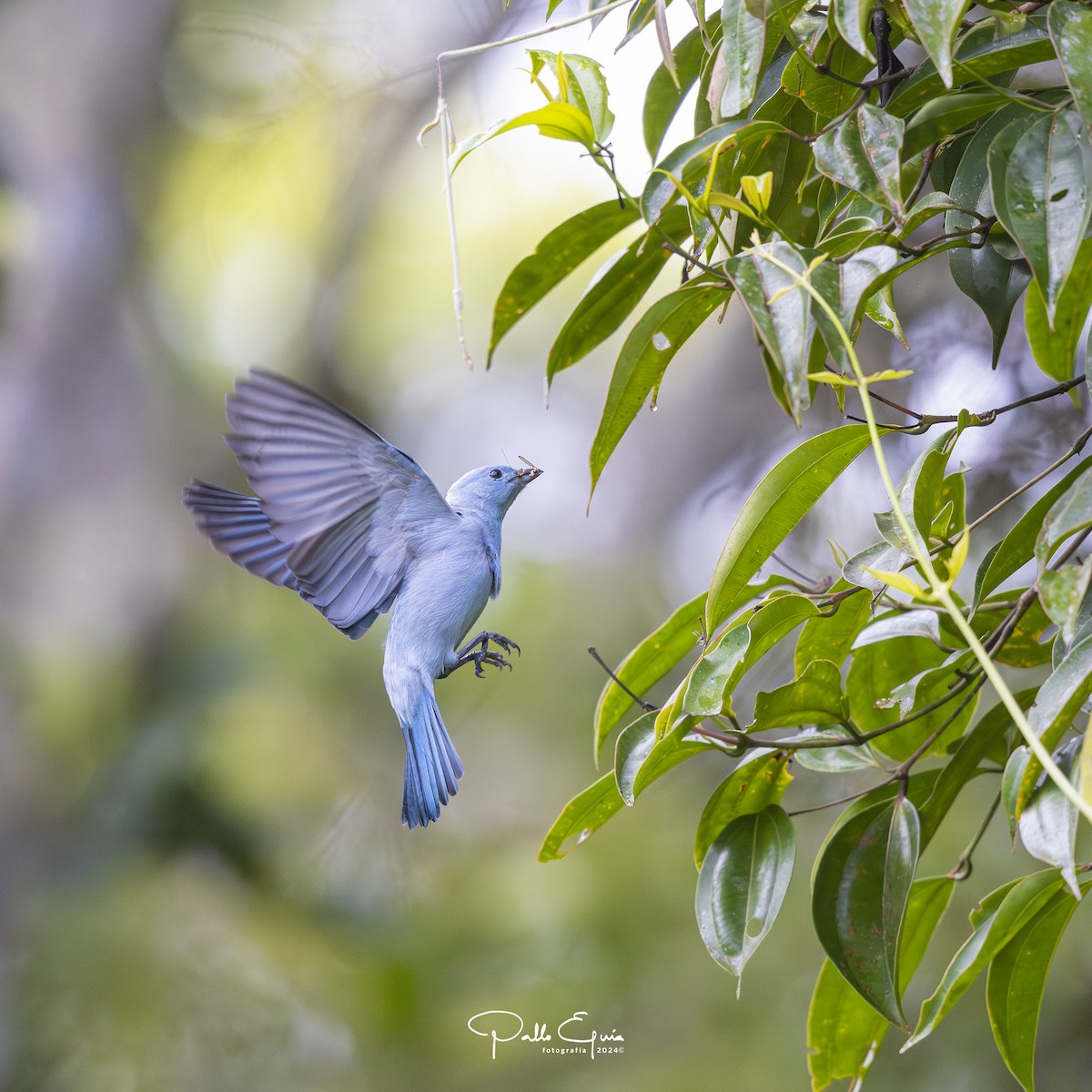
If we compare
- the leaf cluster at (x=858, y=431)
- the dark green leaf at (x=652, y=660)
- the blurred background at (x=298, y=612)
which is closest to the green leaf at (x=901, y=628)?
the leaf cluster at (x=858, y=431)

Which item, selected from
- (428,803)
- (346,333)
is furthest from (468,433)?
(428,803)

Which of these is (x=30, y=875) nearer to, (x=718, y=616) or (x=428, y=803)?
(x=428, y=803)

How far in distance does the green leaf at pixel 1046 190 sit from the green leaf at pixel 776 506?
0.20 meters

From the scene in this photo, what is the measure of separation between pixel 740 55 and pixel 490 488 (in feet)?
1.54

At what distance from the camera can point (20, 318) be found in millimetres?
2303

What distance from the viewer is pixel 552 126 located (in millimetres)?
596

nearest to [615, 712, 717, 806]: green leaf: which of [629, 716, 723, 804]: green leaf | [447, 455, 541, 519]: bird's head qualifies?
[629, 716, 723, 804]: green leaf

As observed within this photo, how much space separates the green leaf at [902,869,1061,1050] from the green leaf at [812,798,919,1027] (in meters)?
0.03

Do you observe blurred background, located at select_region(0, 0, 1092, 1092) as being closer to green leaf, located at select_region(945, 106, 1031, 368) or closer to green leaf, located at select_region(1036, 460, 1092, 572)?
green leaf, located at select_region(945, 106, 1031, 368)

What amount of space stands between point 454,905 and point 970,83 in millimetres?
1870

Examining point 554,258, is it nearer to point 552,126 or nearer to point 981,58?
point 552,126

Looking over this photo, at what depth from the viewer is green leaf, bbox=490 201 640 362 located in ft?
2.05

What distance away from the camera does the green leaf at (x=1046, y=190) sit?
49 cm

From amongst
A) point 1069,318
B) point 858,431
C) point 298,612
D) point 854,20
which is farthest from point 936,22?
point 298,612
